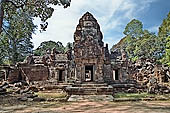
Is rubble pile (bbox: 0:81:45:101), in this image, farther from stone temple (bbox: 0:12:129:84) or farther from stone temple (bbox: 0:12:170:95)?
stone temple (bbox: 0:12:129:84)

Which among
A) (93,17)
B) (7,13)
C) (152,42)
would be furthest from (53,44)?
(7,13)

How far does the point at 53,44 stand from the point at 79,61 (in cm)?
4656

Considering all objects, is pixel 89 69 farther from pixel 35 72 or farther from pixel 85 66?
pixel 35 72

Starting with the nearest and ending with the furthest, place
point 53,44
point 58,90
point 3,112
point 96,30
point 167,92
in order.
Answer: point 3,112 < point 167,92 < point 58,90 < point 96,30 < point 53,44

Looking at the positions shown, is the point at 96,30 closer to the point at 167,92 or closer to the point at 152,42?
the point at 167,92

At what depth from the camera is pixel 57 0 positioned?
10.8 metres

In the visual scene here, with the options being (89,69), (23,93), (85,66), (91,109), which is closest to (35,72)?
(89,69)

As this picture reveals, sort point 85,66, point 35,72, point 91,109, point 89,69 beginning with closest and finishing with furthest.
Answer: point 91,109 → point 85,66 → point 89,69 → point 35,72

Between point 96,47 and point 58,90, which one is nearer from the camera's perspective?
point 96,47

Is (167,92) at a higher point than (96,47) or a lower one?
lower

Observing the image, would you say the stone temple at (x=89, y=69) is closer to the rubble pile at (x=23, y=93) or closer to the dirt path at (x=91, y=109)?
the rubble pile at (x=23, y=93)

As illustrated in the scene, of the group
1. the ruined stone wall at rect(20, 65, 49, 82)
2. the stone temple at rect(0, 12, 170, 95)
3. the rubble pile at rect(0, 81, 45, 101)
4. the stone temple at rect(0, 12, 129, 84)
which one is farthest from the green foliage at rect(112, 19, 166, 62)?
the rubble pile at rect(0, 81, 45, 101)

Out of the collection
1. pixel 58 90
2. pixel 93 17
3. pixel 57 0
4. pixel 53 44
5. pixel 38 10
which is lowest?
pixel 58 90

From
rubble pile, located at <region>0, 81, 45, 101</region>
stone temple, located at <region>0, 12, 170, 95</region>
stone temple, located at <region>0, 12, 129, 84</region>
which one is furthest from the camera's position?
stone temple, located at <region>0, 12, 129, 84</region>
